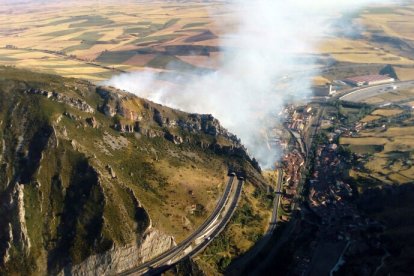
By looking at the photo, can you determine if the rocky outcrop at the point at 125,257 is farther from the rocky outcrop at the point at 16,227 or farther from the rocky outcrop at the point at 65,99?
the rocky outcrop at the point at 65,99

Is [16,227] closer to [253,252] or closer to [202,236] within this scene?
[202,236]

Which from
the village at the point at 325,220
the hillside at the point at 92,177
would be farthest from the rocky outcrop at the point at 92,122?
the village at the point at 325,220

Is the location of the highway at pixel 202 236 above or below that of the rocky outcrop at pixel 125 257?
below

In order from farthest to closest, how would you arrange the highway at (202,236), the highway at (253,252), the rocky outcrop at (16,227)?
the highway at (253,252)
the highway at (202,236)
the rocky outcrop at (16,227)

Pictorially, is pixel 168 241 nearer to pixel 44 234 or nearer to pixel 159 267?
pixel 159 267

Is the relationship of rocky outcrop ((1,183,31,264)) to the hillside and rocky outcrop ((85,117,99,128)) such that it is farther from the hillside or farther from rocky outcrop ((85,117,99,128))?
rocky outcrop ((85,117,99,128))

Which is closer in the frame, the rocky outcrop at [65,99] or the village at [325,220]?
the village at [325,220]

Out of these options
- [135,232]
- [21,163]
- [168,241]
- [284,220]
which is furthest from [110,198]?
[284,220]
